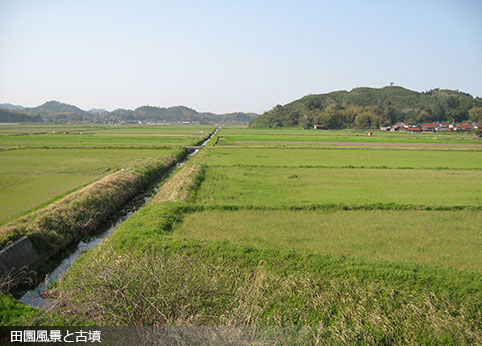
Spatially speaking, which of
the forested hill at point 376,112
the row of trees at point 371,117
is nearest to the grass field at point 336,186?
the row of trees at point 371,117

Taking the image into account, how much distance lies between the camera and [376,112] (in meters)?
122

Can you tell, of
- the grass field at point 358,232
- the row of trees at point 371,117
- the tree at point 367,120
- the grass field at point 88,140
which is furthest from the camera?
the row of trees at point 371,117

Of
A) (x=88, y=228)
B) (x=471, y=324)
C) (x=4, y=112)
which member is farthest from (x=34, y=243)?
(x=4, y=112)

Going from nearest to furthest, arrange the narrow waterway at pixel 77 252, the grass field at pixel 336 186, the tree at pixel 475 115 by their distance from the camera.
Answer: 1. the narrow waterway at pixel 77 252
2. the grass field at pixel 336 186
3. the tree at pixel 475 115

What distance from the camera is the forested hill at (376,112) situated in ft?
381

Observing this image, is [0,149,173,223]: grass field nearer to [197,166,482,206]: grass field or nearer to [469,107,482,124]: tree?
[197,166,482,206]: grass field

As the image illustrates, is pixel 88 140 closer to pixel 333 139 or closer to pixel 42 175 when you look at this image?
pixel 42 175

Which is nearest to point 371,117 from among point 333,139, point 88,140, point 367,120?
point 367,120

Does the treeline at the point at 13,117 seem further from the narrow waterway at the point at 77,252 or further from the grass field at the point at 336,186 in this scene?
the narrow waterway at the point at 77,252

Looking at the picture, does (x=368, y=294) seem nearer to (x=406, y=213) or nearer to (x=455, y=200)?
(x=406, y=213)

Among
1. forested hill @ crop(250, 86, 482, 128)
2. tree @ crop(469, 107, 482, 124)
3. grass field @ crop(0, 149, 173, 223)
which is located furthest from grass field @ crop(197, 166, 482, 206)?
tree @ crop(469, 107, 482, 124)

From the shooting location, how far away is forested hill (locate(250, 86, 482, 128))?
11612 centimetres

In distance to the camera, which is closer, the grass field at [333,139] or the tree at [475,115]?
the grass field at [333,139]

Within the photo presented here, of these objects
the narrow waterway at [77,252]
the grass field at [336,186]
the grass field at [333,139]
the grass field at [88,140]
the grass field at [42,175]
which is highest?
the grass field at [88,140]
